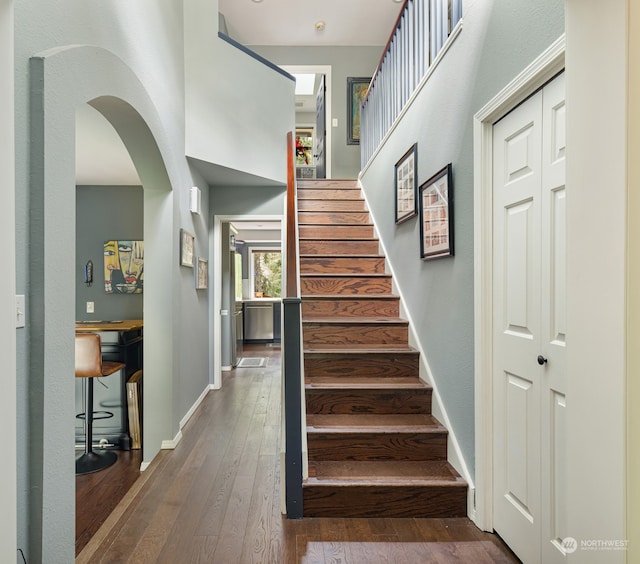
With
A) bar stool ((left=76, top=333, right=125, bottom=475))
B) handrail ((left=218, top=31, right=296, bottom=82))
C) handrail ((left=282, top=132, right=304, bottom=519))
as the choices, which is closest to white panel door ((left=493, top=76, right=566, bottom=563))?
handrail ((left=282, top=132, right=304, bottom=519))

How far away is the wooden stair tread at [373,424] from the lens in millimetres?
2354

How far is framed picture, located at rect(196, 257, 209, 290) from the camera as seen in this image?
4.00m

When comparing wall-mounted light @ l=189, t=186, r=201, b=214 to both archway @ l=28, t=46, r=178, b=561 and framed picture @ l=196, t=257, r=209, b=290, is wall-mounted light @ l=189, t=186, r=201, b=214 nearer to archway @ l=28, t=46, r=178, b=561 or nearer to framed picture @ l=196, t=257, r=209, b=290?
framed picture @ l=196, t=257, r=209, b=290

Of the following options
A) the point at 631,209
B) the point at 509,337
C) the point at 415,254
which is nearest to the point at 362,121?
the point at 415,254

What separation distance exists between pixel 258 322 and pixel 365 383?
20.1ft

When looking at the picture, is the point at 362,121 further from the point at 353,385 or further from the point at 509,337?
the point at 509,337

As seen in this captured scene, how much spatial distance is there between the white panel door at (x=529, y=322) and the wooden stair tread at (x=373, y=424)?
537mm

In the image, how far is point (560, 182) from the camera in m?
1.49

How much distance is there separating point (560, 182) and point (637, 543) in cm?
112

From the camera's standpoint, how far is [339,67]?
6.30 metres

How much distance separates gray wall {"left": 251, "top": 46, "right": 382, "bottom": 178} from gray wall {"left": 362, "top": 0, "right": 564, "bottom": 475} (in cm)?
327

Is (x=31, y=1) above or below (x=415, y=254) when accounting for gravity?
above

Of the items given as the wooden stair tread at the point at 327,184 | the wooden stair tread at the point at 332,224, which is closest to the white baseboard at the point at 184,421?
the wooden stair tread at the point at 332,224

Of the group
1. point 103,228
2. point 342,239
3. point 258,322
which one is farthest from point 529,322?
point 258,322
